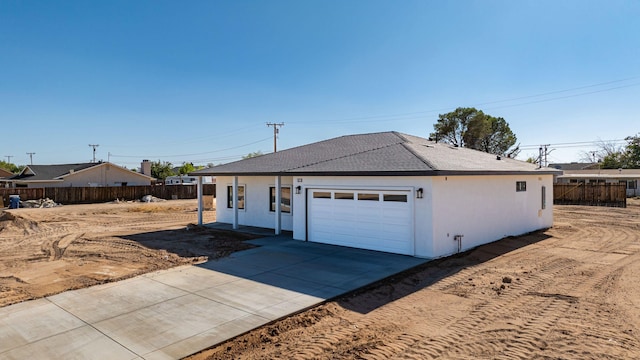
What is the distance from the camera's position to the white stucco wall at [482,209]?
423 inches

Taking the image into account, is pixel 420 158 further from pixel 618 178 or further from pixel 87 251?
pixel 618 178

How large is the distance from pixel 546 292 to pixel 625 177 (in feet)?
143

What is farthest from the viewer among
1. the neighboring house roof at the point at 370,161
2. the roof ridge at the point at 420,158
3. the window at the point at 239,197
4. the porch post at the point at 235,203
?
the window at the point at 239,197

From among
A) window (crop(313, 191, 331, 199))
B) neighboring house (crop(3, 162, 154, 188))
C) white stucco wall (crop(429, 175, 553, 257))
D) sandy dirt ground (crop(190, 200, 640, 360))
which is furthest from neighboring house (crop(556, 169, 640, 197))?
neighboring house (crop(3, 162, 154, 188))

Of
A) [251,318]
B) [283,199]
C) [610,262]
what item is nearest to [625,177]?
[610,262]

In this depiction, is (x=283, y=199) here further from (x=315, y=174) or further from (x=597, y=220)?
(x=597, y=220)

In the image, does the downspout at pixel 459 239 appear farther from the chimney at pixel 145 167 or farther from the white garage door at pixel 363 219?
the chimney at pixel 145 167

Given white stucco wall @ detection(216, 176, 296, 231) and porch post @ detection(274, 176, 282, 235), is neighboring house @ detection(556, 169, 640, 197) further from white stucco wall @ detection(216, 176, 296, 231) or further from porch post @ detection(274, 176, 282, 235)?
porch post @ detection(274, 176, 282, 235)

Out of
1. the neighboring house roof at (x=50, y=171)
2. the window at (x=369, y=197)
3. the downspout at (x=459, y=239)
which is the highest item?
the neighboring house roof at (x=50, y=171)

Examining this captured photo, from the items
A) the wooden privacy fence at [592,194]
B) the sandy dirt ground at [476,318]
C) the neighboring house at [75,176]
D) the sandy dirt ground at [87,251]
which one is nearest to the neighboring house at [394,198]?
the sandy dirt ground at [476,318]

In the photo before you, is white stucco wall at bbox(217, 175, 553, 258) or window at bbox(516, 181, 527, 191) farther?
window at bbox(516, 181, 527, 191)

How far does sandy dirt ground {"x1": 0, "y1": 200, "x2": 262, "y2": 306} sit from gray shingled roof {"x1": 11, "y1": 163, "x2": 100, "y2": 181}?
2675 centimetres

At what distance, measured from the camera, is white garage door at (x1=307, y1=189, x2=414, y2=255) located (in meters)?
11.0

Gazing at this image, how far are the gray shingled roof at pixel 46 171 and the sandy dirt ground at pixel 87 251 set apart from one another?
26.8 metres
